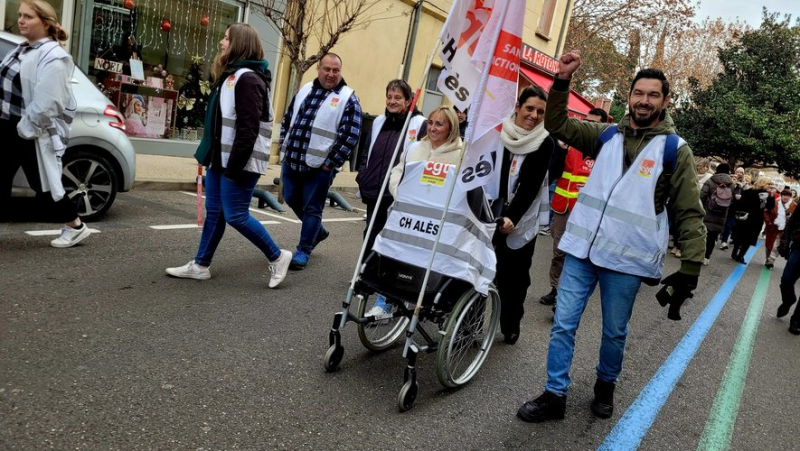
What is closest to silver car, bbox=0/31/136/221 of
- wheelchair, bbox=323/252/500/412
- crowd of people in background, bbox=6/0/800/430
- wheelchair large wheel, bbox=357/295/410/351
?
crowd of people in background, bbox=6/0/800/430

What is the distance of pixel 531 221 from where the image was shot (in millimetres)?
4168

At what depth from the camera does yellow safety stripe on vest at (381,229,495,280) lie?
3268mm

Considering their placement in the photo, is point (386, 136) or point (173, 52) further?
point (173, 52)

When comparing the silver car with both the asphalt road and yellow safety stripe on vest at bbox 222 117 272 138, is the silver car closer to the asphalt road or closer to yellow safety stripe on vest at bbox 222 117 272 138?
the asphalt road

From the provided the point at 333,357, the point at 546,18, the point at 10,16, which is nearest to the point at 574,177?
the point at 333,357

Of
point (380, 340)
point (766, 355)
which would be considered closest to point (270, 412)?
point (380, 340)

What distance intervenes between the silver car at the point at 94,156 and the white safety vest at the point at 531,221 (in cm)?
407

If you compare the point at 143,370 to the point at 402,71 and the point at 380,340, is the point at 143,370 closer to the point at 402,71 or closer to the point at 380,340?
the point at 380,340

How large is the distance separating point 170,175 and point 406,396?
7.29 meters

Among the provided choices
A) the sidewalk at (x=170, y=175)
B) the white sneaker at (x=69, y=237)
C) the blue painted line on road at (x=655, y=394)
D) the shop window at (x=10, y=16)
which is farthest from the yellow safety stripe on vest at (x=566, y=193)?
the shop window at (x=10, y=16)

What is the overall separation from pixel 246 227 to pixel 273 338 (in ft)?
3.53

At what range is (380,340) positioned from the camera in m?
3.85

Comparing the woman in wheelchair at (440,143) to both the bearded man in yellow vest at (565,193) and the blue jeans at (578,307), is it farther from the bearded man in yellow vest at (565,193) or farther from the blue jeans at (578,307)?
the bearded man in yellow vest at (565,193)

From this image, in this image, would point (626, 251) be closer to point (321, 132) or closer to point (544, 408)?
point (544, 408)
